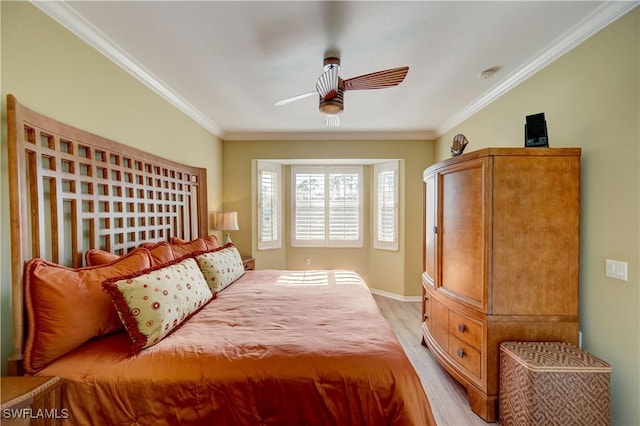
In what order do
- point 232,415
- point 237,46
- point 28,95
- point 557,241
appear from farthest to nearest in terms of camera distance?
point 237,46, point 557,241, point 28,95, point 232,415

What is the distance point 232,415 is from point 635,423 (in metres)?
2.23

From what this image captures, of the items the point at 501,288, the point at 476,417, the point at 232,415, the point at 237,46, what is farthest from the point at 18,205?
the point at 476,417

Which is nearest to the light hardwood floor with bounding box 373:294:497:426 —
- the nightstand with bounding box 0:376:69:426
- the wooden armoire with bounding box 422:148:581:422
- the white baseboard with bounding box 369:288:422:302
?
the wooden armoire with bounding box 422:148:581:422

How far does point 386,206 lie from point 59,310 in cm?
409

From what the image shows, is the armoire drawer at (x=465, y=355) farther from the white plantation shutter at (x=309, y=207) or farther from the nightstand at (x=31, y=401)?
the white plantation shutter at (x=309, y=207)

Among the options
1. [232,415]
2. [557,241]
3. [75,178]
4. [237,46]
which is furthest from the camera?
[237,46]

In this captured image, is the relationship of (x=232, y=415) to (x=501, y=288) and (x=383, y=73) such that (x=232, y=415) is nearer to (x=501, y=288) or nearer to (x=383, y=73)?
(x=501, y=288)

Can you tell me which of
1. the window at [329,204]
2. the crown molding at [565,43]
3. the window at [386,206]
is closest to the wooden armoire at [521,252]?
the crown molding at [565,43]

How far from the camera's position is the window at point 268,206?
4527 millimetres

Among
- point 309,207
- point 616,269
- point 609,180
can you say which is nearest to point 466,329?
point 616,269

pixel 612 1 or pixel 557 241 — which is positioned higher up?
pixel 612 1

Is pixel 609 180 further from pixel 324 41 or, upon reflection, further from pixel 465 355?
pixel 324 41

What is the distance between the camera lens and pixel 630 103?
1557mm

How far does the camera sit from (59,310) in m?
1.38
